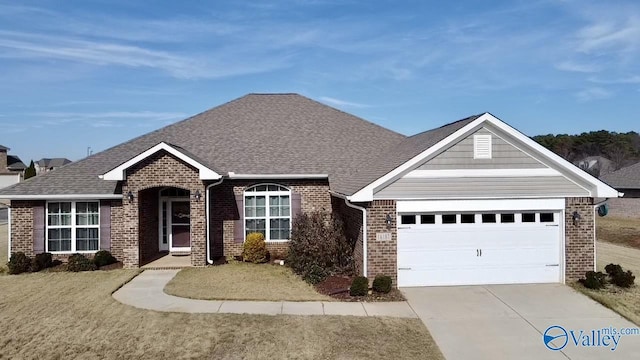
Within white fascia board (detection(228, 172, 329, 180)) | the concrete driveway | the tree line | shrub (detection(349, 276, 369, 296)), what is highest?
the tree line

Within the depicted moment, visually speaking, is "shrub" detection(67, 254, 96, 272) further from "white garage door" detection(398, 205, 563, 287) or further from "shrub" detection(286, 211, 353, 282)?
"white garage door" detection(398, 205, 563, 287)

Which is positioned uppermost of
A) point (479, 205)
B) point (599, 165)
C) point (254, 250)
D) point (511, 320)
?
point (599, 165)

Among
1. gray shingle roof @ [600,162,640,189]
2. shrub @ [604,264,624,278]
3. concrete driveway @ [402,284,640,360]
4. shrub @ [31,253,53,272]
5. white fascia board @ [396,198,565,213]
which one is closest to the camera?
concrete driveway @ [402,284,640,360]

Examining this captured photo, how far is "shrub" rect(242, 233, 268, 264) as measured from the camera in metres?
16.7

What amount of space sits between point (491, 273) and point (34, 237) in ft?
50.2

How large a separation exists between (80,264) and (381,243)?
1003cm

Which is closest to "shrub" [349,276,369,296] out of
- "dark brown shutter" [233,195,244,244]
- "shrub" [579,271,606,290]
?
"shrub" [579,271,606,290]

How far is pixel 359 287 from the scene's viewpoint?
12203 mm

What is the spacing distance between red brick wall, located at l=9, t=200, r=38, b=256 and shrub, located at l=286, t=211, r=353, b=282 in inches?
364

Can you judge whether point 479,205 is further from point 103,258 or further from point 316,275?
point 103,258

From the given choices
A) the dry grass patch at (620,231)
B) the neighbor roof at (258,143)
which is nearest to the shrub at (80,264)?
the neighbor roof at (258,143)

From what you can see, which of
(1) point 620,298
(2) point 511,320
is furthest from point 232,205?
(1) point 620,298

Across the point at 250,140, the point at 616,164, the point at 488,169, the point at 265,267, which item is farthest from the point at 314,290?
the point at 616,164

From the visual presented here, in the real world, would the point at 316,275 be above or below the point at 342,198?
below
